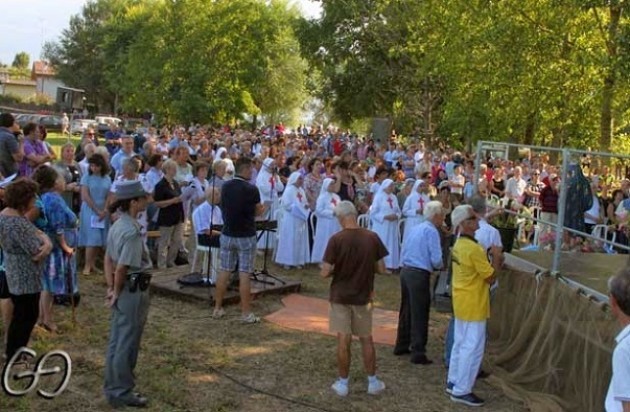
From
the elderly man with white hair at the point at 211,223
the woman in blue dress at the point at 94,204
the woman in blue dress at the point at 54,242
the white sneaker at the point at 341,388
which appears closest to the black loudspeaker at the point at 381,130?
the elderly man with white hair at the point at 211,223

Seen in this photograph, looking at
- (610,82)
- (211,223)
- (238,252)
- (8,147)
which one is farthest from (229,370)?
(610,82)

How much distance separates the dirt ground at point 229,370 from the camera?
233 inches

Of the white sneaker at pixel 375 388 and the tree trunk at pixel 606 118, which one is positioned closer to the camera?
the white sneaker at pixel 375 388

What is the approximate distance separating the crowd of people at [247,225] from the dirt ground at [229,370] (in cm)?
22

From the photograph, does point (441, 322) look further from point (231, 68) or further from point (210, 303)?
point (231, 68)

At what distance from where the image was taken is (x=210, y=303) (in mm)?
8812

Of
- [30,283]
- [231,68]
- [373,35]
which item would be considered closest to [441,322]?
[30,283]

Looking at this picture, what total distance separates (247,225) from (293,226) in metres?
3.78

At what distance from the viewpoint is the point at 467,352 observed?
20.2 ft

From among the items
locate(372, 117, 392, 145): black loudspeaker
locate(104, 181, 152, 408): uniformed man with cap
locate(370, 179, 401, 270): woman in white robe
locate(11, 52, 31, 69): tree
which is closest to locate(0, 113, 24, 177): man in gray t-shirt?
locate(104, 181, 152, 408): uniformed man with cap

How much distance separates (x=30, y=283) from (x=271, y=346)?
2665mm

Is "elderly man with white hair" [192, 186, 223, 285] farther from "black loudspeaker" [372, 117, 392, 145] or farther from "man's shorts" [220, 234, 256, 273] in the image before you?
"black loudspeaker" [372, 117, 392, 145]

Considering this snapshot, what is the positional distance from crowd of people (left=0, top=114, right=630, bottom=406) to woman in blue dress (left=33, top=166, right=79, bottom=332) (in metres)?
0.01

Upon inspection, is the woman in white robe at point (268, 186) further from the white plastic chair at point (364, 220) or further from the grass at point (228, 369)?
the grass at point (228, 369)
